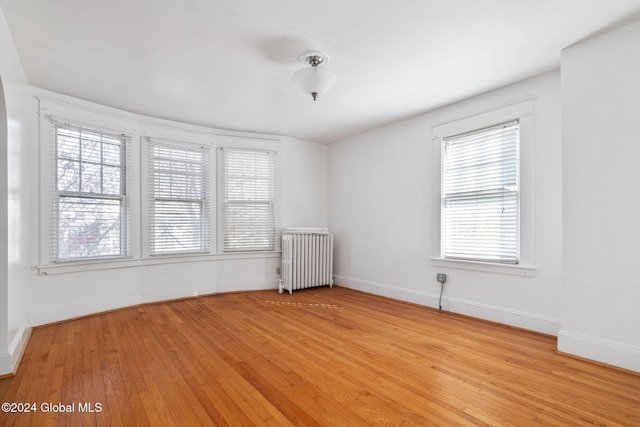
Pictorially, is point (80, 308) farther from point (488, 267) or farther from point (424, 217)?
point (488, 267)

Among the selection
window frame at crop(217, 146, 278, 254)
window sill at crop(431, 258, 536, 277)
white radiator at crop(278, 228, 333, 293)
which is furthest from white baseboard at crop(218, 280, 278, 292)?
window sill at crop(431, 258, 536, 277)

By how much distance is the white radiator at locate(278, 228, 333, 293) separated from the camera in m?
5.35

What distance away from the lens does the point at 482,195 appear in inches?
150

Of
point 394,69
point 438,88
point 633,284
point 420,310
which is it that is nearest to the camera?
point 633,284

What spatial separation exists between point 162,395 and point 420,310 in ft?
10.4

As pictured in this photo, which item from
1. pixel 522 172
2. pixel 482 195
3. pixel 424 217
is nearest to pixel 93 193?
pixel 424 217

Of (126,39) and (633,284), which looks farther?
(126,39)

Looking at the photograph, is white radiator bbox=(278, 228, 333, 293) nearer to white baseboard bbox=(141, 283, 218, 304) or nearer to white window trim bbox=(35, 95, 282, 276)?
white window trim bbox=(35, 95, 282, 276)

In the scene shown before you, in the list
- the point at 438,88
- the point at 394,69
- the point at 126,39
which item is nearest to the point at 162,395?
the point at 126,39

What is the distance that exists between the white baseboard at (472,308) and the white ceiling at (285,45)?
2.54m

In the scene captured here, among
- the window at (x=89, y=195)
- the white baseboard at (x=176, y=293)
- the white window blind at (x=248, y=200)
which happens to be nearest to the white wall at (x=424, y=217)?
A: the white window blind at (x=248, y=200)

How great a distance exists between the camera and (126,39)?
265 centimetres

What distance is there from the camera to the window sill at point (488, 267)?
3363 mm

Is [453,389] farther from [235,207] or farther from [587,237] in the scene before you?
[235,207]
